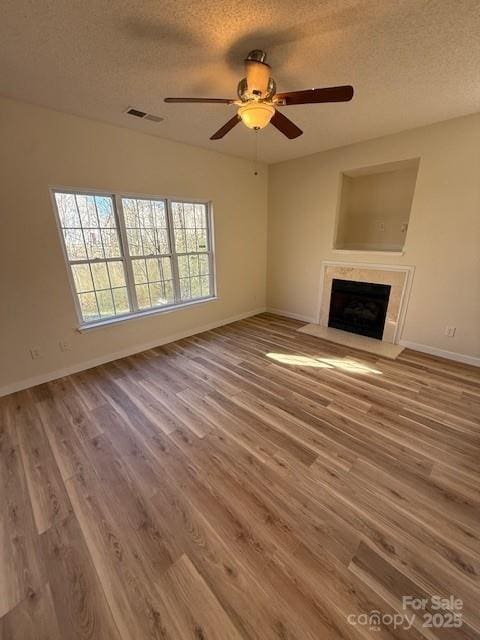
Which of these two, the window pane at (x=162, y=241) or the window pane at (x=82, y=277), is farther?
the window pane at (x=162, y=241)

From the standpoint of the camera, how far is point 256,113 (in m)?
1.76

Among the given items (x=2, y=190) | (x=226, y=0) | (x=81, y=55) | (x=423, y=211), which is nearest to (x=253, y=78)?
(x=226, y=0)

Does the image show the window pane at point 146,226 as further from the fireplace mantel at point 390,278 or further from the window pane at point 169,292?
the fireplace mantel at point 390,278

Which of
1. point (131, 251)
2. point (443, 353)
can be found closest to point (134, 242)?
point (131, 251)

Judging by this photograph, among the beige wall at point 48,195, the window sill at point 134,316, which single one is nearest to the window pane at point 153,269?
the window sill at point 134,316

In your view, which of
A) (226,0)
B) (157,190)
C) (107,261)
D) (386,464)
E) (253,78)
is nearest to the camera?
(226,0)

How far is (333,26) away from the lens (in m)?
1.56

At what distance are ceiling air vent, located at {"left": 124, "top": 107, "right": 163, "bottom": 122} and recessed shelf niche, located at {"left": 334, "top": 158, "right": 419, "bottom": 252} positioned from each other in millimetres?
2698

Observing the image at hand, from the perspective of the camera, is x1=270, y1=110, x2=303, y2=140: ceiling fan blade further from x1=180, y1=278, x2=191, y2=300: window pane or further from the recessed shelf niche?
x1=180, y1=278, x2=191, y2=300: window pane

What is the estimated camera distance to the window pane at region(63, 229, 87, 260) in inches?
113

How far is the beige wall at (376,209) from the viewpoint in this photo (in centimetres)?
391

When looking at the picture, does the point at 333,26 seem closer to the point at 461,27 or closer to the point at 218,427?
the point at 461,27

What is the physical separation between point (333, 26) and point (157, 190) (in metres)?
2.49

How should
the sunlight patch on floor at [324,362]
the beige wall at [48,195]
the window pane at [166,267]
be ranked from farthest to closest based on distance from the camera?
the window pane at [166,267]
the sunlight patch on floor at [324,362]
the beige wall at [48,195]
